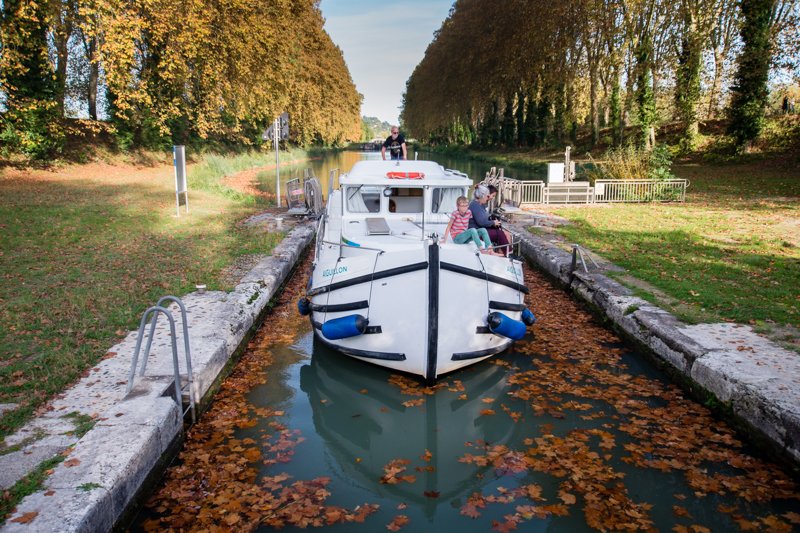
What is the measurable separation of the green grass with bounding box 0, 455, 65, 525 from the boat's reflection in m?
2.42

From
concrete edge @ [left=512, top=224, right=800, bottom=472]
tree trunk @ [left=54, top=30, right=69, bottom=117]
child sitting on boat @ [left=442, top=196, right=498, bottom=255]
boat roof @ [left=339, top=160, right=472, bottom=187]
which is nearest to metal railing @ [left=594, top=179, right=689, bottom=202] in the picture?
concrete edge @ [left=512, top=224, right=800, bottom=472]

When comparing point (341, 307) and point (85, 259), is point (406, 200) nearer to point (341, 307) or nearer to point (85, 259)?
point (341, 307)

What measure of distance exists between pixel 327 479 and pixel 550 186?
18.1 meters

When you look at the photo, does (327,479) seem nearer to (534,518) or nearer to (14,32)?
Result: (534,518)

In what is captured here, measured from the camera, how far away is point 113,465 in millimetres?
4355

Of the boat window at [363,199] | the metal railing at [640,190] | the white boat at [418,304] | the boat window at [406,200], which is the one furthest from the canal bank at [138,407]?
the metal railing at [640,190]

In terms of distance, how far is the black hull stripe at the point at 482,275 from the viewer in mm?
6941

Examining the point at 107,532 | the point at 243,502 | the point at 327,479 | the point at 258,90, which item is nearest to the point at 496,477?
the point at 327,479

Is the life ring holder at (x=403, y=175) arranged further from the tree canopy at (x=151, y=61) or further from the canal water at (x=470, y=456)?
the tree canopy at (x=151, y=61)

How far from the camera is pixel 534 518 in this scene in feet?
15.5

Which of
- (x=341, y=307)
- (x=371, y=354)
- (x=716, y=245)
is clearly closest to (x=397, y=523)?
(x=371, y=354)

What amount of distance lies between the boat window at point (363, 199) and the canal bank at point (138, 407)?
2136 millimetres

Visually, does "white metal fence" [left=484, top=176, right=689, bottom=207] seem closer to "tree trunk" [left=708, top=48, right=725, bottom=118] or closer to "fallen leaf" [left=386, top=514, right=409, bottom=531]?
"tree trunk" [left=708, top=48, right=725, bottom=118]

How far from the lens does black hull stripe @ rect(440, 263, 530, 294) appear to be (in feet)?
22.8
